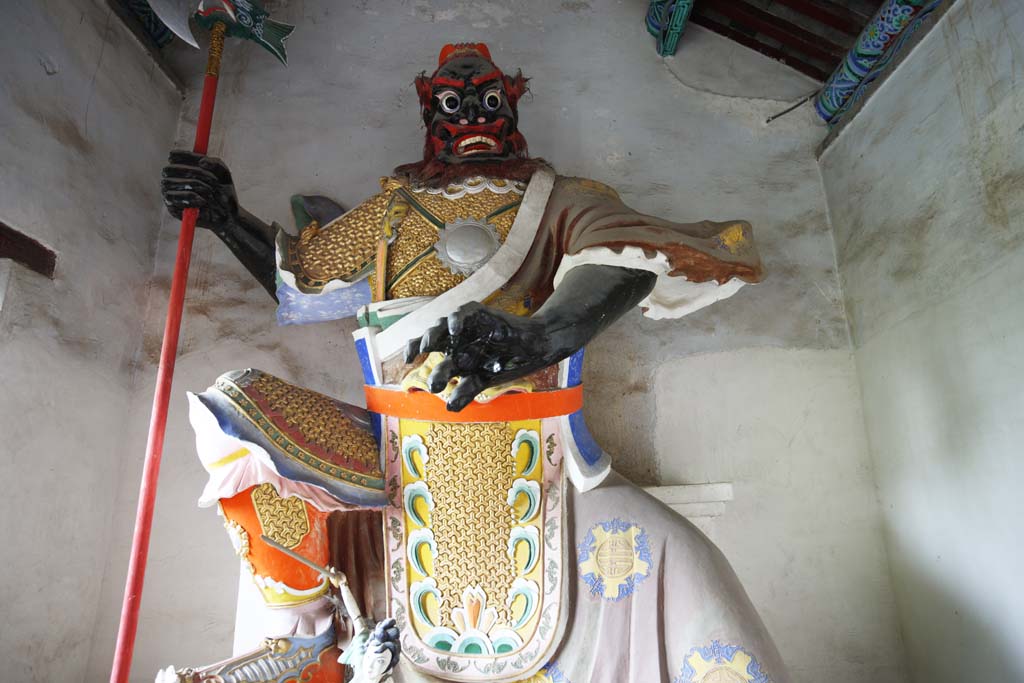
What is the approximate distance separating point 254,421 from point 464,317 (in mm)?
518

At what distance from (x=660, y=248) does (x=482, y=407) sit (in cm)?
46

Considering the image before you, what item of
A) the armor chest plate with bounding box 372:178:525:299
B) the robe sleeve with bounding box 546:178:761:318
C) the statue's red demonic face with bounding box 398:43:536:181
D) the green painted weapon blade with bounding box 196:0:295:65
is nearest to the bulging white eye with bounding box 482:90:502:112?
the statue's red demonic face with bounding box 398:43:536:181

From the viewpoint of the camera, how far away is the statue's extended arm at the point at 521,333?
3.62ft

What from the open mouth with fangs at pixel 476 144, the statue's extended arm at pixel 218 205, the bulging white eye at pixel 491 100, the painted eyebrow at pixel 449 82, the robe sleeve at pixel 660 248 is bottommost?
the robe sleeve at pixel 660 248

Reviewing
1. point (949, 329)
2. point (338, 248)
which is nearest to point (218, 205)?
point (338, 248)

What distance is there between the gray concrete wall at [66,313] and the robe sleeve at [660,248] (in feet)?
3.91

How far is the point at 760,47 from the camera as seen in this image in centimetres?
245

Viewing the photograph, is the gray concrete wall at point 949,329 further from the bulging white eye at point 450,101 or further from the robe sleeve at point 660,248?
the bulging white eye at point 450,101

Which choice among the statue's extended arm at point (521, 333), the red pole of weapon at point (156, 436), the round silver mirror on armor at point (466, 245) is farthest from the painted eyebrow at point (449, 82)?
the statue's extended arm at point (521, 333)

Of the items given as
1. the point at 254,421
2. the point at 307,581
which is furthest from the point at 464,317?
the point at 307,581

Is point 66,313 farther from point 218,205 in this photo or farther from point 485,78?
point 485,78

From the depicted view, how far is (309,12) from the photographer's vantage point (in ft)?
8.30

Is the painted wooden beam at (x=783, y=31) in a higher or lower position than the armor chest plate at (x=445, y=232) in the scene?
higher

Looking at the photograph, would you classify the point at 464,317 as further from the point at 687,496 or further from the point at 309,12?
the point at 309,12
